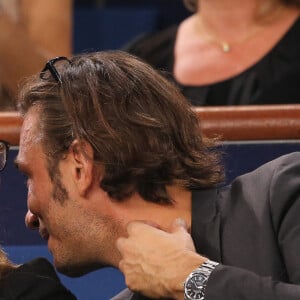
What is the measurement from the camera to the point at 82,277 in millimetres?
2084

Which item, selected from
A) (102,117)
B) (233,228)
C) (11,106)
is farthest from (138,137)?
(11,106)

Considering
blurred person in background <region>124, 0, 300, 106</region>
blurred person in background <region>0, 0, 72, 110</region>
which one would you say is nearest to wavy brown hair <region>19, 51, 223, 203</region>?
blurred person in background <region>124, 0, 300, 106</region>

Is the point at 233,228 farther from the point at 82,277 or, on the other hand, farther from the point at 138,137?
the point at 82,277

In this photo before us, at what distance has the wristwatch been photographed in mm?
1626

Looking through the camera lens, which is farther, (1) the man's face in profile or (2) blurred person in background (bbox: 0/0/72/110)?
(2) blurred person in background (bbox: 0/0/72/110)

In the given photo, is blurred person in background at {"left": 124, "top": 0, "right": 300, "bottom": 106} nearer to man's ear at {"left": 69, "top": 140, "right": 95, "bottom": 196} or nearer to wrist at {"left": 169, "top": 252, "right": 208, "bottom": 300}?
man's ear at {"left": 69, "top": 140, "right": 95, "bottom": 196}

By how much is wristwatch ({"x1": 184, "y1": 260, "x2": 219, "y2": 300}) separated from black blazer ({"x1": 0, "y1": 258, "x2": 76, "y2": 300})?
0.69ft

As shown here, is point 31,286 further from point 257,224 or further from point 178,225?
point 257,224

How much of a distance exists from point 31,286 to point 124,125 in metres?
0.31

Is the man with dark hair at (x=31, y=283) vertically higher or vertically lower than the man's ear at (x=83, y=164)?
lower

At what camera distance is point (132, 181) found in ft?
5.88

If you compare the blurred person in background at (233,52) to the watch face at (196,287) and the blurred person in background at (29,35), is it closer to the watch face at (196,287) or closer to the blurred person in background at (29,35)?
the blurred person in background at (29,35)

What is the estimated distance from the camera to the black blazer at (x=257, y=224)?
1711 mm

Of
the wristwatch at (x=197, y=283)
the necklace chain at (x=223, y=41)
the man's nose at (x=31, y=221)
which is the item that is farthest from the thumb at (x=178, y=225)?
the necklace chain at (x=223, y=41)
